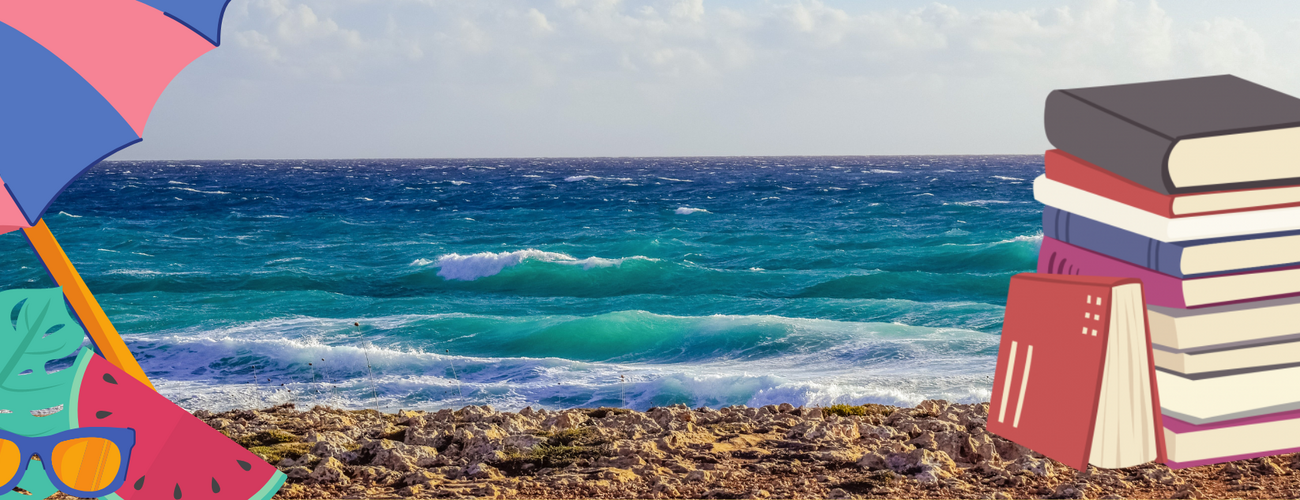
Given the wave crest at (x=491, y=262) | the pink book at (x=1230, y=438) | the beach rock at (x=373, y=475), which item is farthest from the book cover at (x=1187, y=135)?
the wave crest at (x=491, y=262)

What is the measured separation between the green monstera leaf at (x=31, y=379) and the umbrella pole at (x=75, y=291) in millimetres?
105

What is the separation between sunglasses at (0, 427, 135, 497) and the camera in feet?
9.91

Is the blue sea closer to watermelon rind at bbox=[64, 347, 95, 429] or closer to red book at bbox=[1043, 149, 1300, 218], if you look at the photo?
red book at bbox=[1043, 149, 1300, 218]

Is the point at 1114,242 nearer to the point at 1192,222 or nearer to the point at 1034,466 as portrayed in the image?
the point at 1192,222

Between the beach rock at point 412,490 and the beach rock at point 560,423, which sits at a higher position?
the beach rock at point 412,490

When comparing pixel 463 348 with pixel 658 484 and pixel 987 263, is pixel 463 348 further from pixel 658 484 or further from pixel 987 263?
pixel 987 263

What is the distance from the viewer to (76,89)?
3.06 m

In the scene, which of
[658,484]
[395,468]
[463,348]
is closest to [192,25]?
[395,468]

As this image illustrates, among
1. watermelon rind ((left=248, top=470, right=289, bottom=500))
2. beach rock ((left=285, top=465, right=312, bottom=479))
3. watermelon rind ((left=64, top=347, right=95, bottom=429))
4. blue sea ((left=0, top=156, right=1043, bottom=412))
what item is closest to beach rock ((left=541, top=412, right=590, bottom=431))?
beach rock ((left=285, top=465, right=312, bottom=479))

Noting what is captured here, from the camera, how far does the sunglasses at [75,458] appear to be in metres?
3.02

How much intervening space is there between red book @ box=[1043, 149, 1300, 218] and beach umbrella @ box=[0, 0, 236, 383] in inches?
122

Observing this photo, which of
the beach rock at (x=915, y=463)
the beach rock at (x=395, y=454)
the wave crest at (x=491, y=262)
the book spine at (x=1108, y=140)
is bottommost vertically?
the wave crest at (x=491, y=262)

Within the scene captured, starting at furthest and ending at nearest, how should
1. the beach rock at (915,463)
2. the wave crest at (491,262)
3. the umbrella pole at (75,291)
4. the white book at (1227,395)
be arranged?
the wave crest at (491,262), the beach rock at (915,463), the umbrella pole at (75,291), the white book at (1227,395)

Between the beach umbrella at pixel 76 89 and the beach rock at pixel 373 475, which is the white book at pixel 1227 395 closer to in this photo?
the beach rock at pixel 373 475
